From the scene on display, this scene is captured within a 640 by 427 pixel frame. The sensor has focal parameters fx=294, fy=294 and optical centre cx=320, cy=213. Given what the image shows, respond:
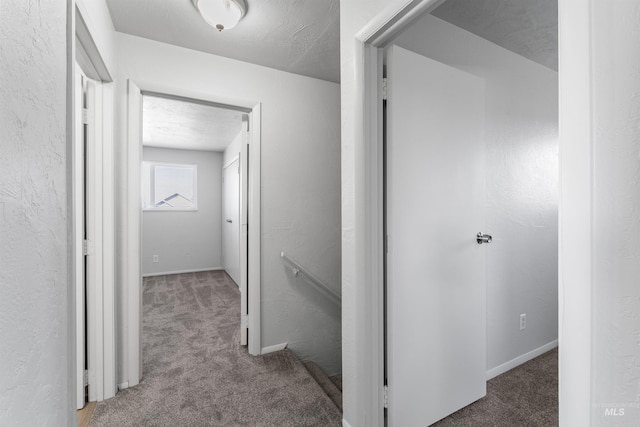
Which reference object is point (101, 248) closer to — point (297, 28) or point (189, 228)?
point (297, 28)

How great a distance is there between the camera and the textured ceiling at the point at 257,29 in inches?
65.1

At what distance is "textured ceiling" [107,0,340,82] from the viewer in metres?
1.65

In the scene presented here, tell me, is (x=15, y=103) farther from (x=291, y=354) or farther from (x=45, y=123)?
(x=291, y=354)

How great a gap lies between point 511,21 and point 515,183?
1.02 m

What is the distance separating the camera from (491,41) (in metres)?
Answer: 2.00

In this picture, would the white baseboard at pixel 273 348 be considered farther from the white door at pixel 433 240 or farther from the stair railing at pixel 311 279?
the white door at pixel 433 240

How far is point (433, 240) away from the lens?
1490mm

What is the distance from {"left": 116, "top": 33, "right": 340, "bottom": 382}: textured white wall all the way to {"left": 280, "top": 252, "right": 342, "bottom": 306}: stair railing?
57 millimetres

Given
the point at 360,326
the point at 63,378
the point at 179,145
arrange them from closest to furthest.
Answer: the point at 63,378 < the point at 360,326 < the point at 179,145

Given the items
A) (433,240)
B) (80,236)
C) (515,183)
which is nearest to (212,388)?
(80,236)

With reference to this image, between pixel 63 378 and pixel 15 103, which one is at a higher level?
pixel 15 103

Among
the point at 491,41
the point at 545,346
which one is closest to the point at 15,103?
the point at 491,41

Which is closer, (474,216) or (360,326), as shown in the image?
(360,326)

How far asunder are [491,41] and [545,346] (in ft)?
7.55
